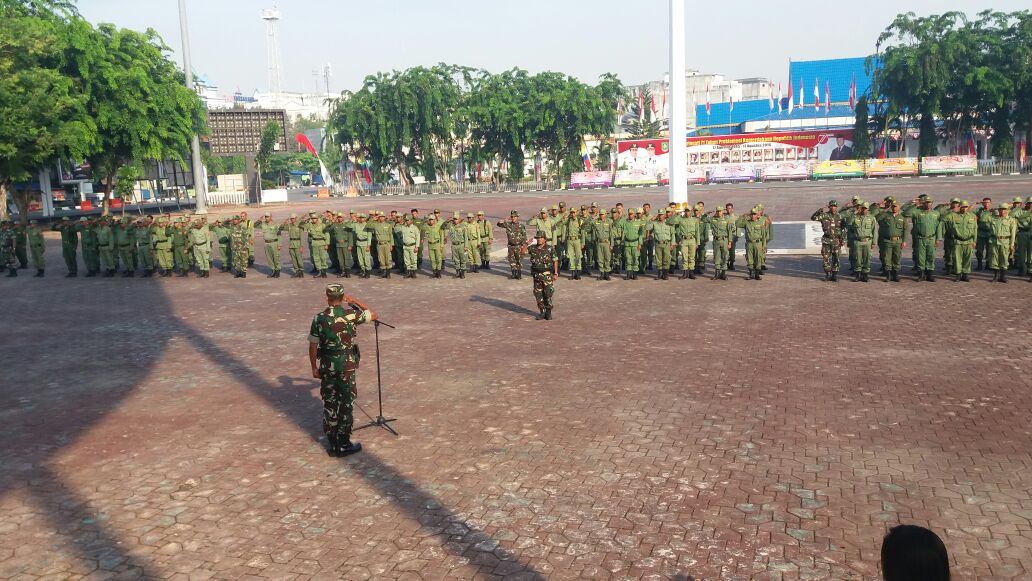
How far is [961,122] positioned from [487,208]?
35196mm

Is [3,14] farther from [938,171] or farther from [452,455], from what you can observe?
[938,171]

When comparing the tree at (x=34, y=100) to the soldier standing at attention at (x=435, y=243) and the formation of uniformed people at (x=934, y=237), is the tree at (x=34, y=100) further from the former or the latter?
the formation of uniformed people at (x=934, y=237)

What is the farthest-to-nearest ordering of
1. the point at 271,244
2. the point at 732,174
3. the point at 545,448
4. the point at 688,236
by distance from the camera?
1. the point at 732,174
2. the point at 271,244
3. the point at 688,236
4. the point at 545,448

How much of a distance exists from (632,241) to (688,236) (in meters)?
1.26

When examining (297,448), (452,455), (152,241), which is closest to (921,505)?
(452,455)

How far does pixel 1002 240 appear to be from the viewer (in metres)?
16.0

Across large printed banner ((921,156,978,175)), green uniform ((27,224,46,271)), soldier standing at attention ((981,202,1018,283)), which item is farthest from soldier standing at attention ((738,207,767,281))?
large printed banner ((921,156,978,175))

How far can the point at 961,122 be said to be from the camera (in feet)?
187

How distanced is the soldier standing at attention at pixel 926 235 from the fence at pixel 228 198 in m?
53.8

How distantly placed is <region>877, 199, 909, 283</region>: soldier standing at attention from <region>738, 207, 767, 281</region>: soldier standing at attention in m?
2.35

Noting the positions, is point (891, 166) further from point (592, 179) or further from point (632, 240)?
point (632, 240)

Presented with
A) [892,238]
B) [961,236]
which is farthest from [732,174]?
[961,236]

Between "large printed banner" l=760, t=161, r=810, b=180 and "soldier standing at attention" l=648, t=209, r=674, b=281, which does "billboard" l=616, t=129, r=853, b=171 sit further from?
"soldier standing at attention" l=648, t=209, r=674, b=281

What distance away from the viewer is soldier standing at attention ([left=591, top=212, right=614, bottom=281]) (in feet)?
61.4
